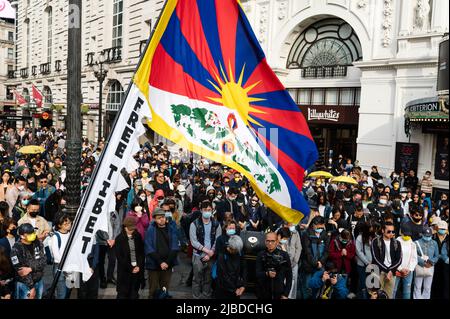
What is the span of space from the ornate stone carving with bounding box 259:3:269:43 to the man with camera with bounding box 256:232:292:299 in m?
18.5

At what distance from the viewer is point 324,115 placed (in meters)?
21.0

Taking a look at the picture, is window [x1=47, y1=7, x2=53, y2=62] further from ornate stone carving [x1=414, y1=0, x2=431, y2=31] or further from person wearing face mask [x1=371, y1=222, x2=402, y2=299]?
person wearing face mask [x1=371, y1=222, x2=402, y2=299]

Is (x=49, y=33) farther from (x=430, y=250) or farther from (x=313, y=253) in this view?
(x=430, y=250)

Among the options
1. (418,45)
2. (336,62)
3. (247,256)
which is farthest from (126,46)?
(247,256)

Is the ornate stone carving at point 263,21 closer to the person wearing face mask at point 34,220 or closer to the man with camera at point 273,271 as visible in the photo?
the person wearing face mask at point 34,220

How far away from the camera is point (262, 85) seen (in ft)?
17.2

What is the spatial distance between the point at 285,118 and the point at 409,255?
10.7 ft

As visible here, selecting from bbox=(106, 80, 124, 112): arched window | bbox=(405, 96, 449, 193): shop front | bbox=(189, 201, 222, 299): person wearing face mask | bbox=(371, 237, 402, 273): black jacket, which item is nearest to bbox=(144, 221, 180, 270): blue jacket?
bbox=(189, 201, 222, 299): person wearing face mask

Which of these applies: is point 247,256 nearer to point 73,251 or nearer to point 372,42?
point 73,251

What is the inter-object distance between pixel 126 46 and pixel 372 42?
19.2 meters

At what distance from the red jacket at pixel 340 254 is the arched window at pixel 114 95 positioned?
28.0 metres

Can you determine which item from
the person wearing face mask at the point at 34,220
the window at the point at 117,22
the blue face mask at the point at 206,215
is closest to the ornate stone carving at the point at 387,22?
the blue face mask at the point at 206,215

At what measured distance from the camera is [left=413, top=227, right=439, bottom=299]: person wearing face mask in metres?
6.74

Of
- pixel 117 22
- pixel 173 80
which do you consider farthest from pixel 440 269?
pixel 117 22
